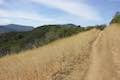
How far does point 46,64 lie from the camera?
18.2 metres

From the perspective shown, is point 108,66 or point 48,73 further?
point 108,66

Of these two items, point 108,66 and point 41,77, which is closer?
point 41,77

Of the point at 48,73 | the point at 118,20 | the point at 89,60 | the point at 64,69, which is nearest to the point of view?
the point at 48,73

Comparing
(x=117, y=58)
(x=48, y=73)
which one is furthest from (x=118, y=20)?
(x=48, y=73)

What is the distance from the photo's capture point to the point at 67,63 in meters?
19.0

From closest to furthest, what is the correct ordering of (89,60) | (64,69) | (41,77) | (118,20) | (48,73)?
(41,77), (48,73), (64,69), (89,60), (118,20)

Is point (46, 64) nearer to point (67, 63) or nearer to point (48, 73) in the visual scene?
point (67, 63)

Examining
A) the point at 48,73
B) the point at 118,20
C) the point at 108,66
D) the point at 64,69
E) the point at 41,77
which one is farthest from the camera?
the point at 118,20

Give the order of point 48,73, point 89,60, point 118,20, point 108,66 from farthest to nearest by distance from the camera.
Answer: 1. point 118,20
2. point 89,60
3. point 108,66
4. point 48,73

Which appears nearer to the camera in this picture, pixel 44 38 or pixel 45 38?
pixel 45 38

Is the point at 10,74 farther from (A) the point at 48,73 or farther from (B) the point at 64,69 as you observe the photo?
(B) the point at 64,69

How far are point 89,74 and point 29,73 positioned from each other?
9.29 ft

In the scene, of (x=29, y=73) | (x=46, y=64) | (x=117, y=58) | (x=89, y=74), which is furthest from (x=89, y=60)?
(x=29, y=73)

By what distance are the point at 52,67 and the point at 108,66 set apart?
3.17m
